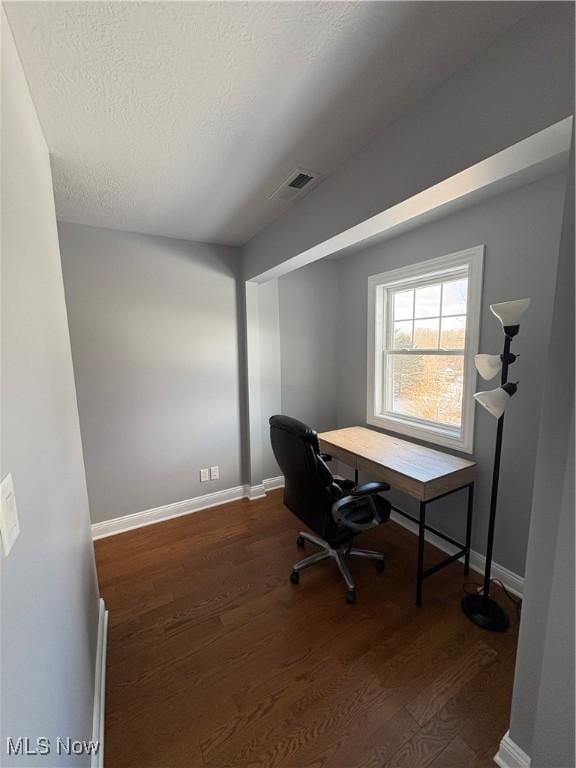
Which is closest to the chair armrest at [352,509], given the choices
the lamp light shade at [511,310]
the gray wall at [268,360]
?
the lamp light shade at [511,310]

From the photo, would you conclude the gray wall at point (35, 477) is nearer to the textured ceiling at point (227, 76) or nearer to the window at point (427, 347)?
the textured ceiling at point (227, 76)

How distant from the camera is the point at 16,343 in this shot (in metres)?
0.79

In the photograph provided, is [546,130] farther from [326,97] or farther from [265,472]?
[265,472]

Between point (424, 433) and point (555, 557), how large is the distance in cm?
154

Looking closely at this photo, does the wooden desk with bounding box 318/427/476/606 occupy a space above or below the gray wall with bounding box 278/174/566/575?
below

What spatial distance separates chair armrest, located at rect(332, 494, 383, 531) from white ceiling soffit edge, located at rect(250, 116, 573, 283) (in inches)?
59.8

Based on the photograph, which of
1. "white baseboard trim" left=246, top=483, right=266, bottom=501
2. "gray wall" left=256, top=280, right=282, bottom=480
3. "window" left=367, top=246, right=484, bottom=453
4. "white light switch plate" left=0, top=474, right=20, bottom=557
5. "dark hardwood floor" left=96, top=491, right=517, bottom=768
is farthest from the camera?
"white baseboard trim" left=246, top=483, right=266, bottom=501

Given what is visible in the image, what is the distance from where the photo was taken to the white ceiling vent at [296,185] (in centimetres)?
169

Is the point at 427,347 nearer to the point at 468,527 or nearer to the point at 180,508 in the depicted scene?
the point at 468,527

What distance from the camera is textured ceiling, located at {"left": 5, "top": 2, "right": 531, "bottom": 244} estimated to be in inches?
35.9

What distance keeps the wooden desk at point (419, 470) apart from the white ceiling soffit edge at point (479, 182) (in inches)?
57.8

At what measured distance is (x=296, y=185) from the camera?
181 cm

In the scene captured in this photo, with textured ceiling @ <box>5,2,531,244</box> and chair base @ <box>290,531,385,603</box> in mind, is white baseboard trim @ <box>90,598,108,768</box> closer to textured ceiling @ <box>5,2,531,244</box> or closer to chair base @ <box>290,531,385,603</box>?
chair base @ <box>290,531,385,603</box>

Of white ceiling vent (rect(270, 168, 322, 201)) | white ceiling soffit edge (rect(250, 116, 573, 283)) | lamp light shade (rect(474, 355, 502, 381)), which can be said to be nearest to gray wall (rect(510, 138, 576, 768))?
white ceiling soffit edge (rect(250, 116, 573, 283))
